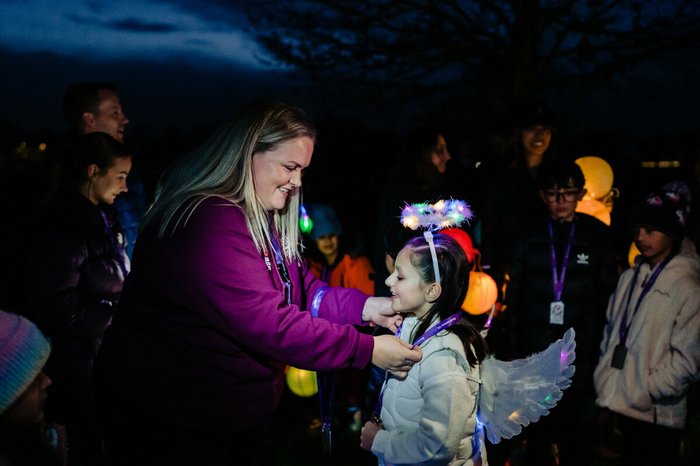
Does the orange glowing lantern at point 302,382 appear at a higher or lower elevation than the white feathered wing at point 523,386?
lower

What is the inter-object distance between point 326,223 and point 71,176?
288 centimetres

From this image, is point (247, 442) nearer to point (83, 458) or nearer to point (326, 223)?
point (83, 458)

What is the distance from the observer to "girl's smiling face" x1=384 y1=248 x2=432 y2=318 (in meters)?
2.69

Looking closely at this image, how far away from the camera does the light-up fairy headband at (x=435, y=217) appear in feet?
8.72

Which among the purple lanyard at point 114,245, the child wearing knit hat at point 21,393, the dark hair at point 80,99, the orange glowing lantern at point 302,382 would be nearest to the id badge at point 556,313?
the orange glowing lantern at point 302,382

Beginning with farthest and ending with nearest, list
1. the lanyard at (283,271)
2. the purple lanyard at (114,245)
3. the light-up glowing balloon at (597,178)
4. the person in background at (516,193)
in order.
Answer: the light-up glowing balloon at (597,178), the person in background at (516,193), the purple lanyard at (114,245), the lanyard at (283,271)

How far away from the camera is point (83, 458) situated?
3.25 m

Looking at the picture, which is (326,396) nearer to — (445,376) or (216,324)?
(445,376)

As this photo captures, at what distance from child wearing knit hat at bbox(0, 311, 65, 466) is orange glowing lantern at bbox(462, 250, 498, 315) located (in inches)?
131

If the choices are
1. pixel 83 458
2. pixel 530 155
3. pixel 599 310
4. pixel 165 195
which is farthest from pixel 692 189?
pixel 83 458

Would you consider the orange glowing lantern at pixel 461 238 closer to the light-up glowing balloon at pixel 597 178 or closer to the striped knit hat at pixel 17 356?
the light-up glowing balloon at pixel 597 178

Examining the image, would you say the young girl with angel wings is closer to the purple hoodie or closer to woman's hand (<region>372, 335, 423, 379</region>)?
woman's hand (<region>372, 335, 423, 379</region>)

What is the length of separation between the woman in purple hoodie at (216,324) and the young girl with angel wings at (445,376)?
20 centimetres

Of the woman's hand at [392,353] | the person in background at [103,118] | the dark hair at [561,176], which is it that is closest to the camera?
the woman's hand at [392,353]
